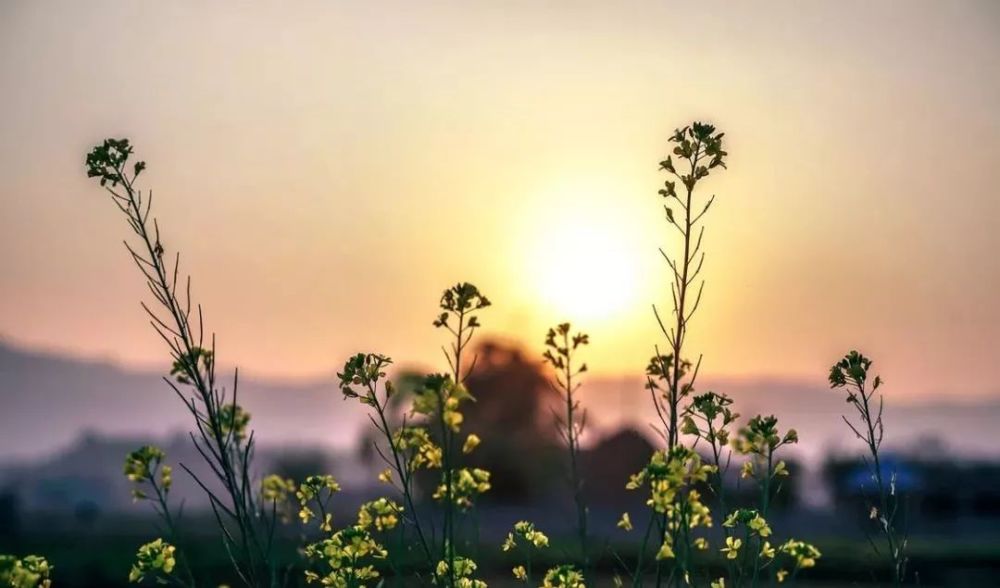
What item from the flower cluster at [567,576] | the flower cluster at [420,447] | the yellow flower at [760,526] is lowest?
the flower cluster at [567,576]

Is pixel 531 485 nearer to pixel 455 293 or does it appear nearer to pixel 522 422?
pixel 522 422

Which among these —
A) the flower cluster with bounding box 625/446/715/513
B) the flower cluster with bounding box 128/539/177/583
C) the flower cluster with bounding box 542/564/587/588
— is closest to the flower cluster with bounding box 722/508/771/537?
the flower cluster with bounding box 542/564/587/588

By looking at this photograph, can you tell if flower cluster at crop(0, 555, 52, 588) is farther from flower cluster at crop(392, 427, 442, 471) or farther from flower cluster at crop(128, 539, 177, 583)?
flower cluster at crop(392, 427, 442, 471)

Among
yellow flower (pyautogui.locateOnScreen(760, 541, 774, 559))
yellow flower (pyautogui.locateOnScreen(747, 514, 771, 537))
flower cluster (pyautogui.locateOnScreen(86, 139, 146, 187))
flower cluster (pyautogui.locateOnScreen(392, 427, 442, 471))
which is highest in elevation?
flower cluster (pyautogui.locateOnScreen(86, 139, 146, 187))

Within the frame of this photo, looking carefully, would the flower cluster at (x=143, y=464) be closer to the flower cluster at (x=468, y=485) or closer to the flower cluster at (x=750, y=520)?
the flower cluster at (x=468, y=485)

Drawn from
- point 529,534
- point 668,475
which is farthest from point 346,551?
point 668,475

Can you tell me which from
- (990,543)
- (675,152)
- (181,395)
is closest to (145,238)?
(181,395)

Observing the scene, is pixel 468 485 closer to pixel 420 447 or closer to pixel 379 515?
pixel 379 515

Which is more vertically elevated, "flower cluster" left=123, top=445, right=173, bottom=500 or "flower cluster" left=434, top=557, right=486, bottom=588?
"flower cluster" left=123, top=445, right=173, bottom=500

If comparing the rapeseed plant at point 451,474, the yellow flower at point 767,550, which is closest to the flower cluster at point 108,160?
the rapeseed plant at point 451,474

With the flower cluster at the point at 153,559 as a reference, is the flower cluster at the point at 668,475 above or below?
above

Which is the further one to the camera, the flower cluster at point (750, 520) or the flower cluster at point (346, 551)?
the flower cluster at point (750, 520)

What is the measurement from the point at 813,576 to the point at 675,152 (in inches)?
994

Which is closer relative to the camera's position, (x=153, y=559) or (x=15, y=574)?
(x=15, y=574)
